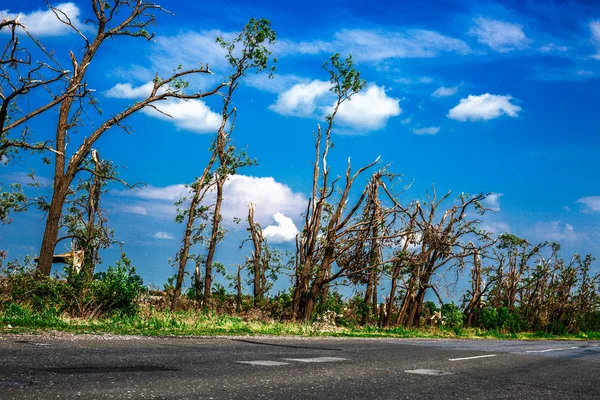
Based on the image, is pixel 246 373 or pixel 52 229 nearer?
pixel 246 373

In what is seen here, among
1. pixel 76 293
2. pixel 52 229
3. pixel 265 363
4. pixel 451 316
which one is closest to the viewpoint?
pixel 265 363

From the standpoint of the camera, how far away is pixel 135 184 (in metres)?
28.6

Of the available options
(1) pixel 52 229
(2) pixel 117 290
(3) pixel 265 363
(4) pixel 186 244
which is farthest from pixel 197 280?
(3) pixel 265 363

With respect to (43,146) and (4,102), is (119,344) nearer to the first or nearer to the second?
(4,102)

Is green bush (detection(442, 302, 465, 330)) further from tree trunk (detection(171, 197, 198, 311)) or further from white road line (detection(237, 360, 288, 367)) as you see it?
white road line (detection(237, 360, 288, 367))

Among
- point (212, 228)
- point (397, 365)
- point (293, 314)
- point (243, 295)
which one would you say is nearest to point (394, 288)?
point (293, 314)

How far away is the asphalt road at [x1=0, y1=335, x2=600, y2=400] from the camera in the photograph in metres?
6.30

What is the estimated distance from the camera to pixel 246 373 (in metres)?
8.08

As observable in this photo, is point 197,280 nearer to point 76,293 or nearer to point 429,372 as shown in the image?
point 76,293

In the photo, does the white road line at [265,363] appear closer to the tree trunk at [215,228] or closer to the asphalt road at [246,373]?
the asphalt road at [246,373]

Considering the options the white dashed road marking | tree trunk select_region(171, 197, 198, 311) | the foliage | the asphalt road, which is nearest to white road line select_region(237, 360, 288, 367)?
the asphalt road

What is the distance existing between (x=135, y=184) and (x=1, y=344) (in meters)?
19.8

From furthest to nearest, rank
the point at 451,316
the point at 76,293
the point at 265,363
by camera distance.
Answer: the point at 451,316, the point at 76,293, the point at 265,363

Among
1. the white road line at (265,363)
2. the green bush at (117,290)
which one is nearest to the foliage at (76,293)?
the green bush at (117,290)
